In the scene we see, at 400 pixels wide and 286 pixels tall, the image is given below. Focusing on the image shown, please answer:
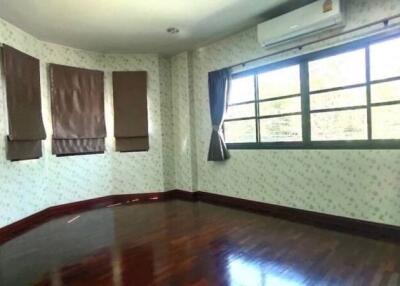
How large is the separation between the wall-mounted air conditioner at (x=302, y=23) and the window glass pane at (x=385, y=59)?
19.2 inches

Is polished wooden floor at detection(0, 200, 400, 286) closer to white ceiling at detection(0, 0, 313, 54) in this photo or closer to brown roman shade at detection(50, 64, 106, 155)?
brown roman shade at detection(50, 64, 106, 155)

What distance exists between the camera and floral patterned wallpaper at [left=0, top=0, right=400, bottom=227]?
3.03 meters

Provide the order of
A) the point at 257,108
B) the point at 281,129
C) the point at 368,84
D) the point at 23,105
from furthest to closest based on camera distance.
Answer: the point at 257,108 < the point at 281,129 < the point at 23,105 < the point at 368,84

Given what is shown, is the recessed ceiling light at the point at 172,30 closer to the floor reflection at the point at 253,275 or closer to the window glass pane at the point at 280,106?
the window glass pane at the point at 280,106

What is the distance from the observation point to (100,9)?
3.23 m

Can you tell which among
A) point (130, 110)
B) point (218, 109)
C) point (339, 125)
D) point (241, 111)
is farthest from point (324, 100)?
point (130, 110)

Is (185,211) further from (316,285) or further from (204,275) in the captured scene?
(316,285)

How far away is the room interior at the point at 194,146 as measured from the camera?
2.50 meters

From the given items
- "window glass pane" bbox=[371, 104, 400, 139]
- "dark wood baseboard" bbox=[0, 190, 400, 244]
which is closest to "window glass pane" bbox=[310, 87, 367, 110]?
"window glass pane" bbox=[371, 104, 400, 139]

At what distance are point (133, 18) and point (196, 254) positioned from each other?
2918 mm

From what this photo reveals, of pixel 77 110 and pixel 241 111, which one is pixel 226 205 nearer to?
pixel 241 111

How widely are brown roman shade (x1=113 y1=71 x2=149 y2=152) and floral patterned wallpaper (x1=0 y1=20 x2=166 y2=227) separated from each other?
0.38ft

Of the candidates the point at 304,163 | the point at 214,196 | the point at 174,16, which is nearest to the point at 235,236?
the point at 304,163

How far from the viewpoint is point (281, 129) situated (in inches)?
151
